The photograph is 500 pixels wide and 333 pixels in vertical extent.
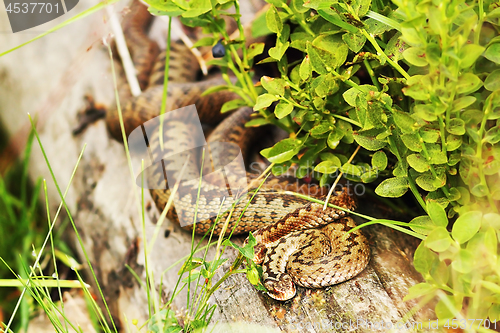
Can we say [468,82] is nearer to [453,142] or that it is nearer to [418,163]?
Result: [453,142]

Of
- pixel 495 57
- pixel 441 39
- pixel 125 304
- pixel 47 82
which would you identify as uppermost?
pixel 441 39

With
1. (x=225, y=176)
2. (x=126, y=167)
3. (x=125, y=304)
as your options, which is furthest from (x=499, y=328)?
(x=126, y=167)

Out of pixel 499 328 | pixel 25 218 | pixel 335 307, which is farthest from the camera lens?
pixel 25 218

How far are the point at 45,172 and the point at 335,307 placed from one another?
3775mm

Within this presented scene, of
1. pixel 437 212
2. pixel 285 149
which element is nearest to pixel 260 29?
pixel 285 149

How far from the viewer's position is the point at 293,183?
3404 mm

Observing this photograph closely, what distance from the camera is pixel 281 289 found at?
2445 millimetres

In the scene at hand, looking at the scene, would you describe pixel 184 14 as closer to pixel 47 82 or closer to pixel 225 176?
pixel 225 176

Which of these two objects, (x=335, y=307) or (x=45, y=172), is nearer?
(x=335, y=307)

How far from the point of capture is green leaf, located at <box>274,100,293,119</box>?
2191mm

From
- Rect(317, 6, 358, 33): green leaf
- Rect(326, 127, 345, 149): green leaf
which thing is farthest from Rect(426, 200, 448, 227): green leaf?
Rect(317, 6, 358, 33): green leaf

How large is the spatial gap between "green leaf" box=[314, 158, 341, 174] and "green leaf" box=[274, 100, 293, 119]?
0.42m

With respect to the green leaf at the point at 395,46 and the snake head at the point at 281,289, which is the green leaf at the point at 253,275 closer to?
the snake head at the point at 281,289

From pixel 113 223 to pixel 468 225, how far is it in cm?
292
